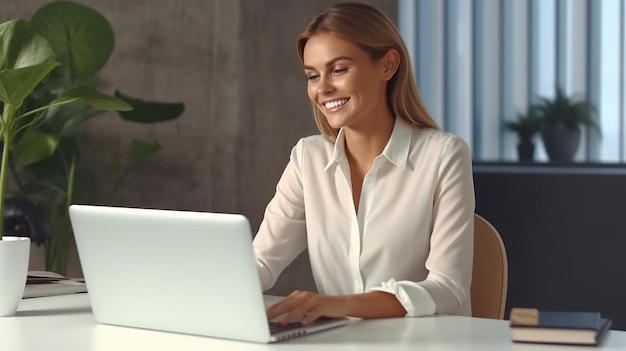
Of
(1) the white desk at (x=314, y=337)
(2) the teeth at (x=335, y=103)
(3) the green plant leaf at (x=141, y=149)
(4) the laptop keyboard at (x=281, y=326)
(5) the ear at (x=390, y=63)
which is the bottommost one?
(1) the white desk at (x=314, y=337)

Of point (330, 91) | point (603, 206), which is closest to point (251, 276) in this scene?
point (330, 91)

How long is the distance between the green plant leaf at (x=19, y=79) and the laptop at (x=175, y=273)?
248 mm

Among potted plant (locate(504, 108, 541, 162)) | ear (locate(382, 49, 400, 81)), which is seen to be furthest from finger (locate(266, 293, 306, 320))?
potted plant (locate(504, 108, 541, 162))

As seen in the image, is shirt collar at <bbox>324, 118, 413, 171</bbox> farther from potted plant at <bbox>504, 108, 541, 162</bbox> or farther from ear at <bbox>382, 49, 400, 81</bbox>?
potted plant at <bbox>504, 108, 541, 162</bbox>

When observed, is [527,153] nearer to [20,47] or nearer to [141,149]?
[141,149]

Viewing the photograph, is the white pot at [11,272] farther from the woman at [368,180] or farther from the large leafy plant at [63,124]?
the large leafy plant at [63,124]

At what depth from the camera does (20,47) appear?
6.55 ft

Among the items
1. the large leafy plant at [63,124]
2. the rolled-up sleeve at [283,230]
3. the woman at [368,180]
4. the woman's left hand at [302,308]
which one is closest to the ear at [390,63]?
the woman at [368,180]

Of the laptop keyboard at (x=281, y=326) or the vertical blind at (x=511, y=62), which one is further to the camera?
the vertical blind at (x=511, y=62)

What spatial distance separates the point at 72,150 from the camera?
3979 millimetres

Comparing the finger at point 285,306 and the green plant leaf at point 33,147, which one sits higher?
the green plant leaf at point 33,147

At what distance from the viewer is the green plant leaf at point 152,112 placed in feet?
13.0

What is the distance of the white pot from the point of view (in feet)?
6.36

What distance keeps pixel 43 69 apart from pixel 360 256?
2.68ft
